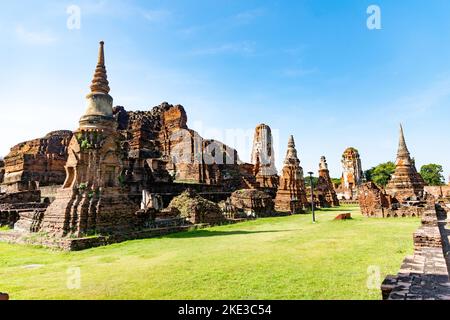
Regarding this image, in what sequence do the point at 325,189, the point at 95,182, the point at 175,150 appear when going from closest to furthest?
1. the point at 95,182
2. the point at 325,189
3. the point at 175,150

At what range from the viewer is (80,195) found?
12648 millimetres

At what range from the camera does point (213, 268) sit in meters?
7.09

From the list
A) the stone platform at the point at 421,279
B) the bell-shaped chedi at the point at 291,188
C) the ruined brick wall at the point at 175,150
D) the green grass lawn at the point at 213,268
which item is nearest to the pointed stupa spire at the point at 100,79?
the green grass lawn at the point at 213,268

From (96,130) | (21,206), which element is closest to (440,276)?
(96,130)

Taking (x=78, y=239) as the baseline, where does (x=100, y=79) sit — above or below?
above

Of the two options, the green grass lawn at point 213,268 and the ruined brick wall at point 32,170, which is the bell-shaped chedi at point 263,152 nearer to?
the ruined brick wall at point 32,170

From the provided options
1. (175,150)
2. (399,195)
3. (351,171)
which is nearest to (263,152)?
(175,150)

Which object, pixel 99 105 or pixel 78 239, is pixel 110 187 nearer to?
pixel 78 239

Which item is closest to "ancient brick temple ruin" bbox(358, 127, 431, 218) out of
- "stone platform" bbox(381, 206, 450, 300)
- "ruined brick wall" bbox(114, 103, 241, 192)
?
"stone platform" bbox(381, 206, 450, 300)

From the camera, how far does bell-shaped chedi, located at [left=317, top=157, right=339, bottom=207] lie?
37281 millimetres

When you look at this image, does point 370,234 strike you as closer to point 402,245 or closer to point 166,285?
point 402,245

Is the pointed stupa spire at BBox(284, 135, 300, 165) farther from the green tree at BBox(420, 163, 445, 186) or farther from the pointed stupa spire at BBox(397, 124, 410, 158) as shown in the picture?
the green tree at BBox(420, 163, 445, 186)

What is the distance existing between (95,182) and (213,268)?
8.07 m

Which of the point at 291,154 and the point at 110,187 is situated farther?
the point at 291,154
